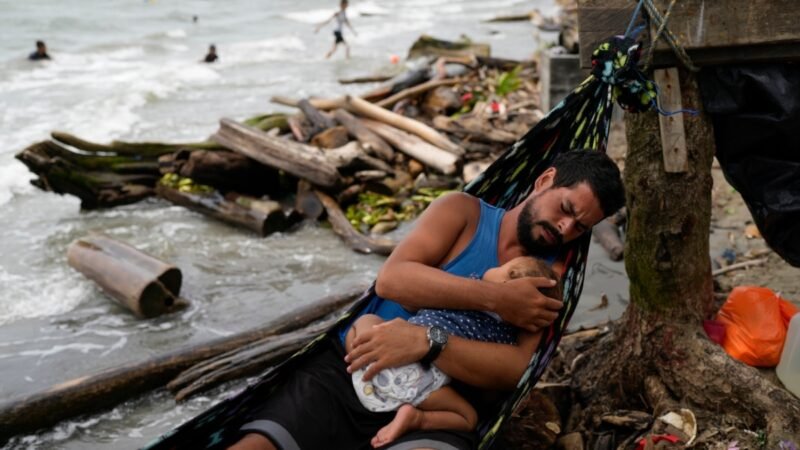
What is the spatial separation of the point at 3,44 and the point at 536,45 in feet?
42.0

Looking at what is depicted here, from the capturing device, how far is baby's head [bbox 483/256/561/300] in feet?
8.42

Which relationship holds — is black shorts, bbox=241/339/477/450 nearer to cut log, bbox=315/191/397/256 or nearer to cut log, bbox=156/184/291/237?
cut log, bbox=315/191/397/256

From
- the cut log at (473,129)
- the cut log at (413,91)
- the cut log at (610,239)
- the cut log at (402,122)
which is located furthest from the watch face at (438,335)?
the cut log at (413,91)

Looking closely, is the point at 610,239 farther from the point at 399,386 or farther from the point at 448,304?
the point at 399,386

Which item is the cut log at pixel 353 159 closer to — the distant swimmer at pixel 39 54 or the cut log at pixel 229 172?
the cut log at pixel 229 172

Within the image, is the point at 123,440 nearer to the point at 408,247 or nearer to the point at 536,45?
the point at 408,247

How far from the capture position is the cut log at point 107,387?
12.1 feet

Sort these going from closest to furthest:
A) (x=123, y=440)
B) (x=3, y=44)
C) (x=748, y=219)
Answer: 1. (x=123, y=440)
2. (x=748, y=219)
3. (x=3, y=44)

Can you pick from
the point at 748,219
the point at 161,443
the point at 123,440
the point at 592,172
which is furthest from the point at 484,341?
the point at 748,219

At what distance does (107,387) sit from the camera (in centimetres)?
396

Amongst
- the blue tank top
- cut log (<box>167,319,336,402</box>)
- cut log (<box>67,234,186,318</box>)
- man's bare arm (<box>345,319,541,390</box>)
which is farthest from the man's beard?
cut log (<box>67,234,186,318</box>)

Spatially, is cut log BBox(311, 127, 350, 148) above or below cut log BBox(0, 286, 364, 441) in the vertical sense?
above

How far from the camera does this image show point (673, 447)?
2.77 metres

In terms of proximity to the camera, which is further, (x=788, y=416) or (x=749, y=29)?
(x=788, y=416)
